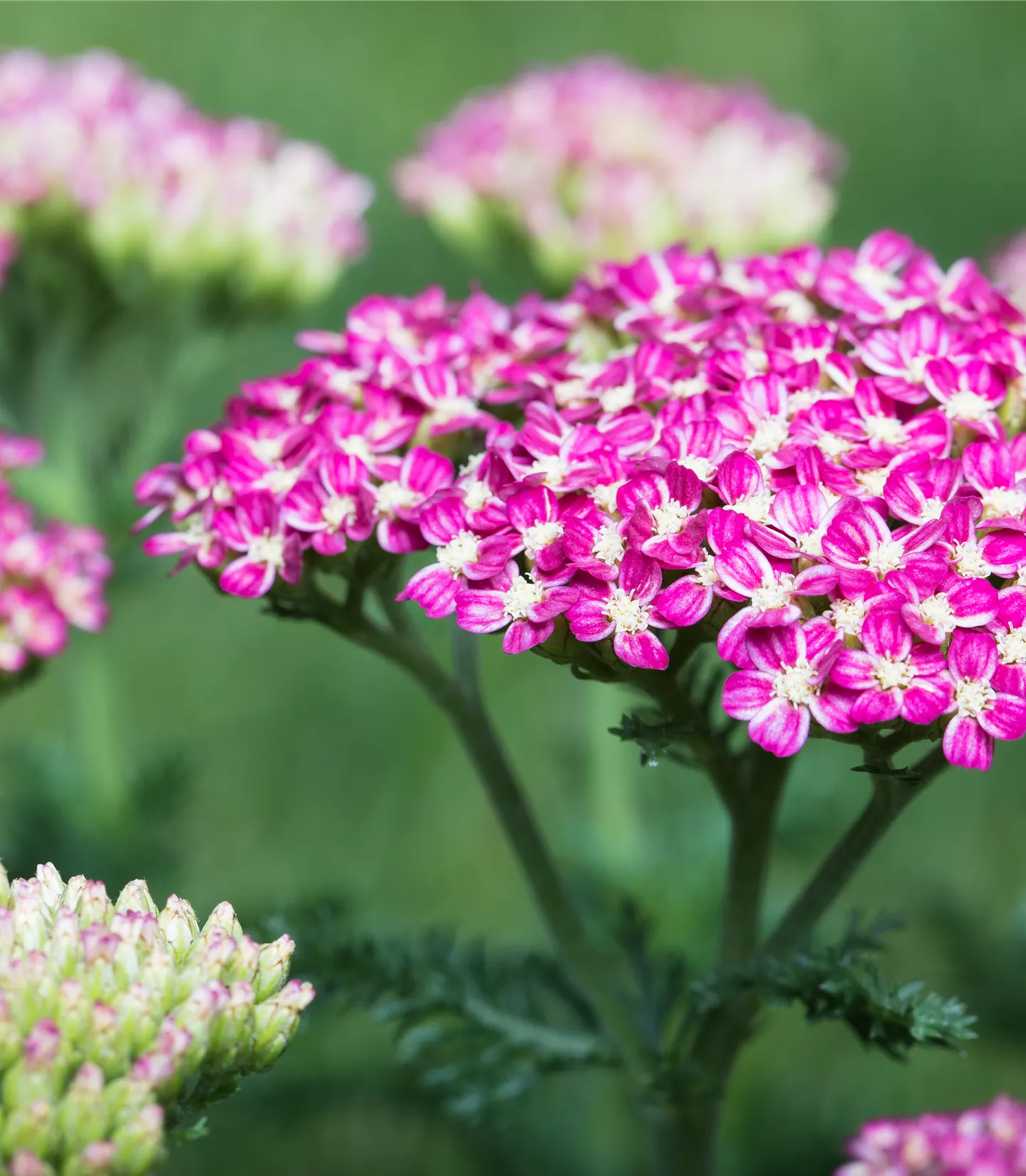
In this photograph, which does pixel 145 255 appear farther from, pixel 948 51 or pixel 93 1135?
pixel 948 51

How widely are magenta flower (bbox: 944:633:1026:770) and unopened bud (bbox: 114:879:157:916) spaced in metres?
0.95

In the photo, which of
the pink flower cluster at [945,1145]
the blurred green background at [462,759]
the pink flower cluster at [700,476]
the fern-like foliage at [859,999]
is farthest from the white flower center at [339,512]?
the blurred green background at [462,759]

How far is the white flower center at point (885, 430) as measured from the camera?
2.06 m

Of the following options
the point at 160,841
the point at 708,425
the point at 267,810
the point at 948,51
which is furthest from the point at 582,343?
the point at 948,51

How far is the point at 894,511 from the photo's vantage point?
6.18 feet

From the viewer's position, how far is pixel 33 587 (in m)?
2.70

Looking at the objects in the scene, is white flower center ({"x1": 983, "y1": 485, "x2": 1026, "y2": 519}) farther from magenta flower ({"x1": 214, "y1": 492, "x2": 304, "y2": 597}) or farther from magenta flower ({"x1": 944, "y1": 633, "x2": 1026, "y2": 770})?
magenta flower ({"x1": 214, "y1": 492, "x2": 304, "y2": 597})

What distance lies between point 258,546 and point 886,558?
84cm

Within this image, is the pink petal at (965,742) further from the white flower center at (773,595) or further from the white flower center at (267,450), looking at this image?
the white flower center at (267,450)

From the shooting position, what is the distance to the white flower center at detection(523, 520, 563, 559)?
1924 mm

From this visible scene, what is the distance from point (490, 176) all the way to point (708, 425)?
7.18 ft

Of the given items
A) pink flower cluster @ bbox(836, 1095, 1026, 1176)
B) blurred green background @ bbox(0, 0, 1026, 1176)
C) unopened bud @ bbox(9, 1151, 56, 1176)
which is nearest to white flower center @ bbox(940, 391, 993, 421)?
pink flower cluster @ bbox(836, 1095, 1026, 1176)

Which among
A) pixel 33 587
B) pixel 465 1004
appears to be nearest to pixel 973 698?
pixel 465 1004

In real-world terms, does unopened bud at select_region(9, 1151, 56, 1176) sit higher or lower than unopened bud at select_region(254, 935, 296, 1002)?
lower
